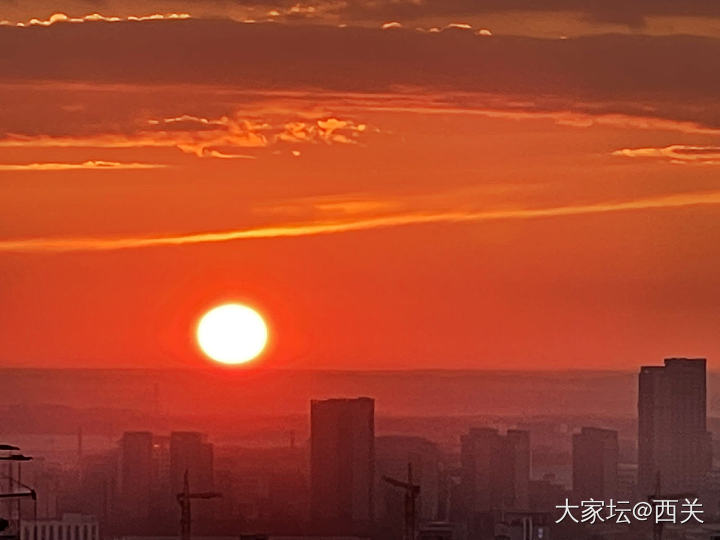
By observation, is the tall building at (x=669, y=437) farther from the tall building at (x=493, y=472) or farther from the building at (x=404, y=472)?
the building at (x=404, y=472)

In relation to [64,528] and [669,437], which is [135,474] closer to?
[64,528]

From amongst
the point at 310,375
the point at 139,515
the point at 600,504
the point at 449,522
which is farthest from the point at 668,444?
the point at 139,515

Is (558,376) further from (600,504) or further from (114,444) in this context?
(114,444)

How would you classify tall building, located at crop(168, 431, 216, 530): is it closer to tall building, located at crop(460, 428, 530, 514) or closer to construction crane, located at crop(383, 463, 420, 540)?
construction crane, located at crop(383, 463, 420, 540)

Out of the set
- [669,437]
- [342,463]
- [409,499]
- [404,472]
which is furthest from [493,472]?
[669,437]

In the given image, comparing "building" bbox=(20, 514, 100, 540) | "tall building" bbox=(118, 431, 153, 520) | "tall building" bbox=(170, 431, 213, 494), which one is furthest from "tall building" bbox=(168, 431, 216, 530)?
"building" bbox=(20, 514, 100, 540)

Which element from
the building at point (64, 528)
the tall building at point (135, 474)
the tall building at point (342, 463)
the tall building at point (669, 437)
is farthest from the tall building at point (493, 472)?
the building at point (64, 528)
